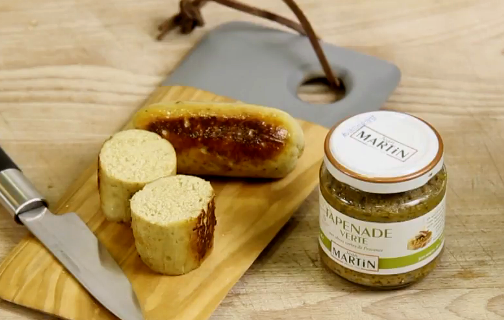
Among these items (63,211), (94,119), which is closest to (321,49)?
(94,119)

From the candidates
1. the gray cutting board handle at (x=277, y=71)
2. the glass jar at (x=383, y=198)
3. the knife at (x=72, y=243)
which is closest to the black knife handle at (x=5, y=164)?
the knife at (x=72, y=243)

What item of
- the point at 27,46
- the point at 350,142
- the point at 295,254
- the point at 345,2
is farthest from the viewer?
the point at 345,2

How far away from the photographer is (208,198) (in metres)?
1.12

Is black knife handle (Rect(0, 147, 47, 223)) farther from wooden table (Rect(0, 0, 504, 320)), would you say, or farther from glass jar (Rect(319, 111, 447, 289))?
glass jar (Rect(319, 111, 447, 289))

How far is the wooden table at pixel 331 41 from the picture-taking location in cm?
111

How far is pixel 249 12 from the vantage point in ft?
5.19

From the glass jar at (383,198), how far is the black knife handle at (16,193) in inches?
17.1

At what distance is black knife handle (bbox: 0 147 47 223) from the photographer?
120 centimetres

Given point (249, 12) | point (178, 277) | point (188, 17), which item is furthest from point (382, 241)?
point (188, 17)

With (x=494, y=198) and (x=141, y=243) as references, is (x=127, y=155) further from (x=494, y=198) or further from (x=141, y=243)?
(x=494, y=198)

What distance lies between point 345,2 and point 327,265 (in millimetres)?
818

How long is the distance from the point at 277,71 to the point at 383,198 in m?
0.57

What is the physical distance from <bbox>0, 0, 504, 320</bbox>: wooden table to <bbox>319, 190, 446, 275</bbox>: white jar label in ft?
0.19

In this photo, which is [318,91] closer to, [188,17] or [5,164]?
[188,17]
